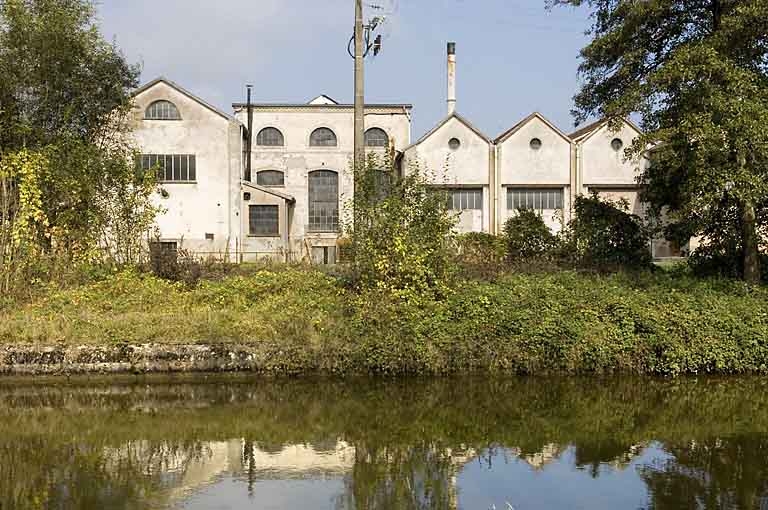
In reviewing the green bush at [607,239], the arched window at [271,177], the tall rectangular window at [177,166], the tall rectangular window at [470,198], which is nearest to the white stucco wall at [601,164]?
the tall rectangular window at [470,198]

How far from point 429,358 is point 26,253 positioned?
790cm

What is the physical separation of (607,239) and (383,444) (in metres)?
11.4

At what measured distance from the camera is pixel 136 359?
453 inches

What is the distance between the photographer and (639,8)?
1430cm

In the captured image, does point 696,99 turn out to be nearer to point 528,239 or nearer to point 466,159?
point 528,239

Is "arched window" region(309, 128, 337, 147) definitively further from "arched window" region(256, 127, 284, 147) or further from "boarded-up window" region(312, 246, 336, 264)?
"boarded-up window" region(312, 246, 336, 264)

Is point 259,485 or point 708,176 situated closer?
point 259,485

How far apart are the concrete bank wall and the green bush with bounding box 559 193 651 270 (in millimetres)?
8551

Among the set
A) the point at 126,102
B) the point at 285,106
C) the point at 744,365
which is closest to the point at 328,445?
the point at 744,365

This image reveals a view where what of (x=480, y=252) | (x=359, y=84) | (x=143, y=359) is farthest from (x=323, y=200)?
(x=143, y=359)

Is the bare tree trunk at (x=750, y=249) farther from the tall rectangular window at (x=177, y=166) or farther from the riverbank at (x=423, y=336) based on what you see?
the tall rectangular window at (x=177, y=166)

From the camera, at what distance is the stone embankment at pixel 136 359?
1141 cm

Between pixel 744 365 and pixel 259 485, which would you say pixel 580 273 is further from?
pixel 259 485

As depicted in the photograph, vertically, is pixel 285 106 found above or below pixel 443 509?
above
